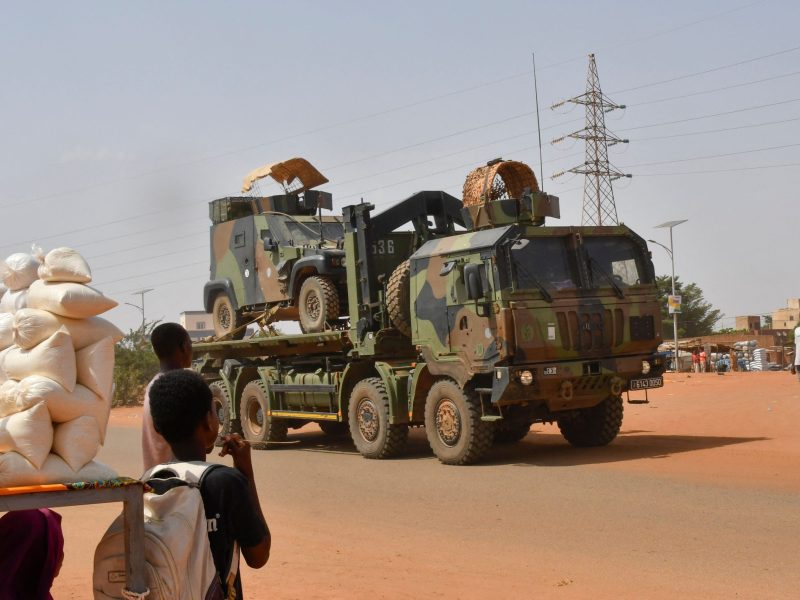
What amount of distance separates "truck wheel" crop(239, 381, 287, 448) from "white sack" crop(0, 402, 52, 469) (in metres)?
14.6

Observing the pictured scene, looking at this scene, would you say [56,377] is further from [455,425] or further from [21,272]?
[455,425]

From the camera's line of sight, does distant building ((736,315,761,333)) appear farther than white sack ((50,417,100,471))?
→ Yes

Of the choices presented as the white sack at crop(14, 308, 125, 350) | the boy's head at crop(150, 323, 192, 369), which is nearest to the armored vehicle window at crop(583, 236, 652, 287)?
the boy's head at crop(150, 323, 192, 369)

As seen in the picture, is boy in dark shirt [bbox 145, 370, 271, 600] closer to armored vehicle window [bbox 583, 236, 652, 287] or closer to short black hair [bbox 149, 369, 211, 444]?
short black hair [bbox 149, 369, 211, 444]

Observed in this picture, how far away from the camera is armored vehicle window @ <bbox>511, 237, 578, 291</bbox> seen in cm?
1367

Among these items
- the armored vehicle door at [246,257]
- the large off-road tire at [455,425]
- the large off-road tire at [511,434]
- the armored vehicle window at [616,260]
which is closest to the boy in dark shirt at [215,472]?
the large off-road tire at [455,425]

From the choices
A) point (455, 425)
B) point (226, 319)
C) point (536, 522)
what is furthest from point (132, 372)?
point (536, 522)

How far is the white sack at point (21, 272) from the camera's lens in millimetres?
4285

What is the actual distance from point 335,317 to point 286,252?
181cm

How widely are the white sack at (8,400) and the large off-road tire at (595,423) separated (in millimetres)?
11974

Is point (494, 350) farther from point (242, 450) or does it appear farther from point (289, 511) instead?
point (242, 450)

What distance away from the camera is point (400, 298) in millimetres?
15273

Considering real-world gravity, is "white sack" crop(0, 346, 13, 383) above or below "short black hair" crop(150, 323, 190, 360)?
below

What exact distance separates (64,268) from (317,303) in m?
13.0
